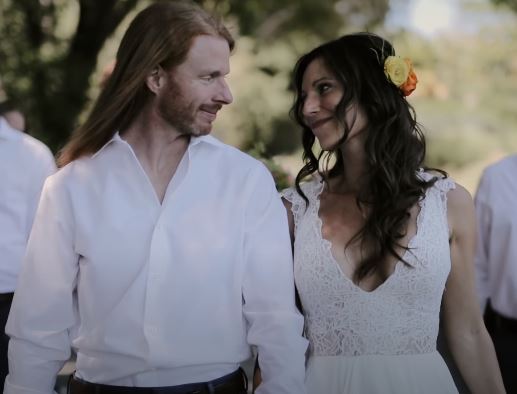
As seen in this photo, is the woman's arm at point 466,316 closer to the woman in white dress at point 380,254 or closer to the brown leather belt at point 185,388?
the woman in white dress at point 380,254

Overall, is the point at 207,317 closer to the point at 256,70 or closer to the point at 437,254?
the point at 437,254

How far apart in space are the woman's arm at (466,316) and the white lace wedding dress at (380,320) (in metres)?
0.05

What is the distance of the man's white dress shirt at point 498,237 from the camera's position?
161 inches

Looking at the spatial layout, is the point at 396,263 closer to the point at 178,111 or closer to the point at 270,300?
the point at 270,300

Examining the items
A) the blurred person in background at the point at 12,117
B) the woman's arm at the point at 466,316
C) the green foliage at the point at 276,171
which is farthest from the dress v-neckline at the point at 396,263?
the blurred person in background at the point at 12,117

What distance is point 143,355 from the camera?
9.02ft

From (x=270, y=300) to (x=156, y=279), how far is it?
0.38 meters

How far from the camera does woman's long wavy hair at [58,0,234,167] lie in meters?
2.88

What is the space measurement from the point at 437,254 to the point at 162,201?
1.00 metres

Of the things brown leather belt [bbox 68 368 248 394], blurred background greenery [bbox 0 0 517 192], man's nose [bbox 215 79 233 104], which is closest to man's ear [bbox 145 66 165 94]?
man's nose [bbox 215 79 233 104]

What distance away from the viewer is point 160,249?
275cm

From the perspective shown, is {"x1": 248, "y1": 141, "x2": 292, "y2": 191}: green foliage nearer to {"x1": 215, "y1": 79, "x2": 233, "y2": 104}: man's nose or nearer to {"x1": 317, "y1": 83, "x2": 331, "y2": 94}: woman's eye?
{"x1": 317, "y1": 83, "x2": 331, "y2": 94}: woman's eye

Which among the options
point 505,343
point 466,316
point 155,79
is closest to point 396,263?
point 466,316

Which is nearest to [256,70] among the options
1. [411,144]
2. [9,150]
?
[9,150]
